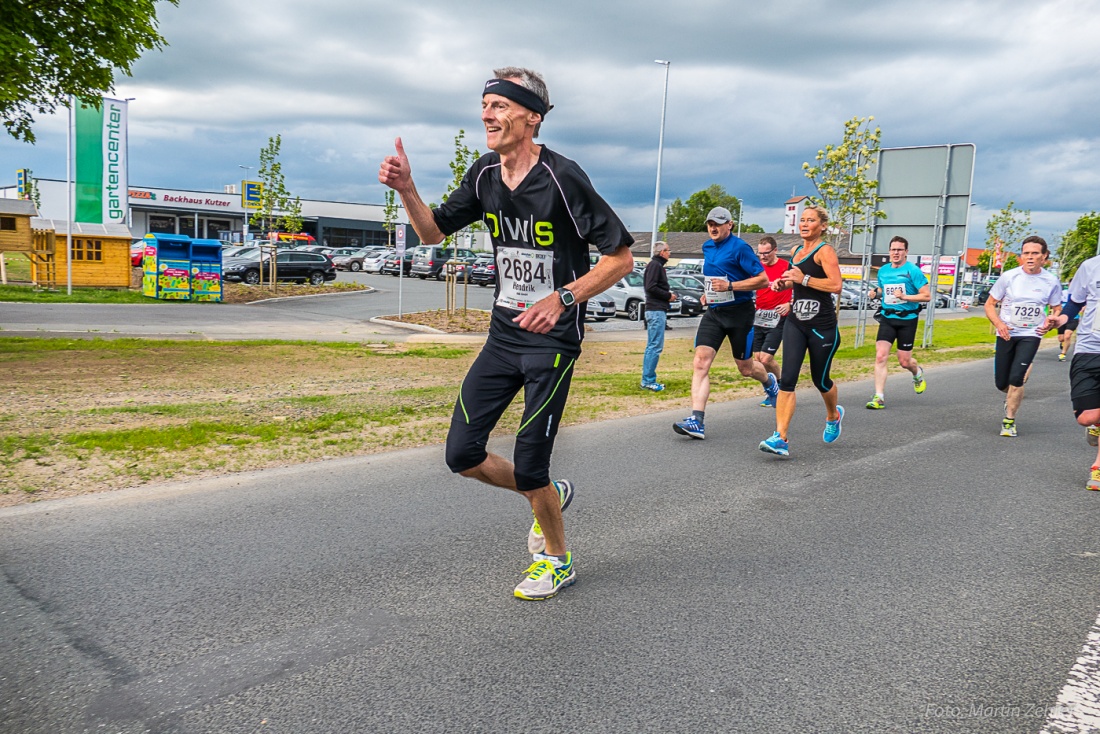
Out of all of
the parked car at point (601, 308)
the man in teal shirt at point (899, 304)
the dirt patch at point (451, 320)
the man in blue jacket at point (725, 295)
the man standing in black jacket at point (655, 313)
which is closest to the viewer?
the man in blue jacket at point (725, 295)

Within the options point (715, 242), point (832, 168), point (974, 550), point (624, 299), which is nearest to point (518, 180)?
point (974, 550)

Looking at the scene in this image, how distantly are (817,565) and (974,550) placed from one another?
42.0 inches

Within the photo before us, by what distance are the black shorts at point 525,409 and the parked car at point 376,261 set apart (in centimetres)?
4616

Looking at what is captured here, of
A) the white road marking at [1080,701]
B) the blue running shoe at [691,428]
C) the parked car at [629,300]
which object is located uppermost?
the parked car at [629,300]

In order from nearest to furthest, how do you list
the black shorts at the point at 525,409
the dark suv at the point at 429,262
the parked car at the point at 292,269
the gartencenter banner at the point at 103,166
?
the black shorts at the point at 525,409, the gartencenter banner at the point at 103,166, the parked car at the point at 292,269, the dark suv at the point at 429,262

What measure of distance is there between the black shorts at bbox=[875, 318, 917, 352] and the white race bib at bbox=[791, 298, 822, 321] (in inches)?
155

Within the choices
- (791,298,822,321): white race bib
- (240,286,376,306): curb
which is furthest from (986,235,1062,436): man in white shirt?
(240,286,376,306): curb

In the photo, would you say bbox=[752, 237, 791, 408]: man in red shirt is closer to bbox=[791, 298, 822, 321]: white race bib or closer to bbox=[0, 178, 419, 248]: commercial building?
bbox=[791, 298, 822, 321]: white race bib

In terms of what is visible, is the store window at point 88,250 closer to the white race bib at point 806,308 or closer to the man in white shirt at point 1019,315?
the white race bib at point 806,308

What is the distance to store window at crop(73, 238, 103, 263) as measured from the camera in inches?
1074

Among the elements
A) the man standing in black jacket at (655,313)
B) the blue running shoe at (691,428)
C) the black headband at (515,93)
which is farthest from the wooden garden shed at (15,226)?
the black headband at (515,93)

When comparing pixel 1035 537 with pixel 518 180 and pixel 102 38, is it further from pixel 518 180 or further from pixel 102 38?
pixel 102 38

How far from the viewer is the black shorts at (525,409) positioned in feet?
12.0

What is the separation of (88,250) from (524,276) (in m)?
28.4
